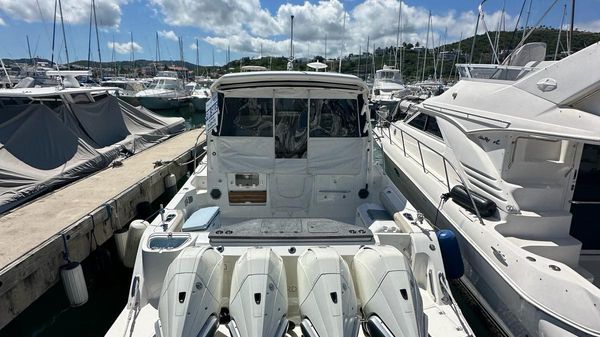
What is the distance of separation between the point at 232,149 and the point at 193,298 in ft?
8.28

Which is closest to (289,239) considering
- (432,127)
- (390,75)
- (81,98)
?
(432,127)

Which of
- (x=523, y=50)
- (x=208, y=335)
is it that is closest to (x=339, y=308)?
(x=208, y=335)

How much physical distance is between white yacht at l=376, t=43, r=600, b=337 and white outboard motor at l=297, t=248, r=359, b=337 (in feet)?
6.48

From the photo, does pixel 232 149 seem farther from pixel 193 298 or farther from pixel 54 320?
pixel 54 320

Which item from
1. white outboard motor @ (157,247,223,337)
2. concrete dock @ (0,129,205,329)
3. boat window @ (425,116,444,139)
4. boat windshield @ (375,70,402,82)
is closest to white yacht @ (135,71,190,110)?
boat windshield @ (375,70,402,82)

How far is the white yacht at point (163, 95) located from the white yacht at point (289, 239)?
24109mm

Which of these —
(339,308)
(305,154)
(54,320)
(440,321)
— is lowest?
(54,320)

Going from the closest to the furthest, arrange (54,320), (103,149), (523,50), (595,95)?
(595,95)
(54,320)
(523,50)
(103,149)

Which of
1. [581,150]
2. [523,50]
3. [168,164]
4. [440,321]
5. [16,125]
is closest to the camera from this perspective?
[440,321]

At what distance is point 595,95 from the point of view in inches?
136

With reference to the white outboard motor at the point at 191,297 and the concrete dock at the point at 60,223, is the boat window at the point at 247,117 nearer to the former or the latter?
the white outboard motor at the point at 191,297

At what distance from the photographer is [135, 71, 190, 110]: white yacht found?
26969 mm

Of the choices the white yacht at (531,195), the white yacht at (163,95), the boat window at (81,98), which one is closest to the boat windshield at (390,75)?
the white yacht at (163,95)

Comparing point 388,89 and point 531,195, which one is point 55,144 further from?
point 388,89
